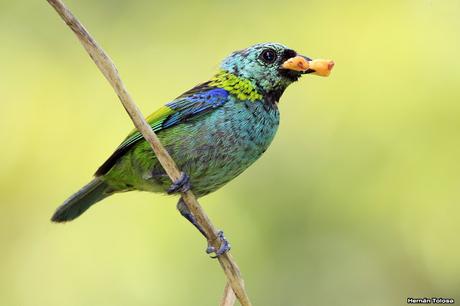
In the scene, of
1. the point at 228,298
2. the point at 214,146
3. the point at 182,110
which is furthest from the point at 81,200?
the point at 228,298

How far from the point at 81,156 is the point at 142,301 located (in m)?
1.18

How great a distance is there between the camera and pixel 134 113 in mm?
2721

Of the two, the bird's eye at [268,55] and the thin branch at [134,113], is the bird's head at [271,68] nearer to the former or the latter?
the bird's eye at [268,55]

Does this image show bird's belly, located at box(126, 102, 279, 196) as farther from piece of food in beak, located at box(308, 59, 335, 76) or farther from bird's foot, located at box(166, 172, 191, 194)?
piece of food in beak, located at box(308, 59, 335, 76)

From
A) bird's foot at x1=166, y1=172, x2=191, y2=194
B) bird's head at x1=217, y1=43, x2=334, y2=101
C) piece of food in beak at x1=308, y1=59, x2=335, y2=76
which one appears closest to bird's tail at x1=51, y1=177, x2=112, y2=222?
bird's foot at x1=166, y1=172, x2=191, y2=194

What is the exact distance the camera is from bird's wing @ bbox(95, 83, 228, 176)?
13.5 feet

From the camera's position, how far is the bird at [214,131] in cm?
399

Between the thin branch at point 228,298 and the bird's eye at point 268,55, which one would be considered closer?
the thin branch at point 228,298

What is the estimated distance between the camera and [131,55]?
5.88 m

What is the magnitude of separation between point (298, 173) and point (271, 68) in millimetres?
1386

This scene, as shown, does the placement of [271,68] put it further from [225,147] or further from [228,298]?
[228,298]

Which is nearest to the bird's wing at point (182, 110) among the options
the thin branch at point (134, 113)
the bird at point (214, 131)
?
the bird at point (214, 131)

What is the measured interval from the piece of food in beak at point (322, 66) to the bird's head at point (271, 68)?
0.17 metres

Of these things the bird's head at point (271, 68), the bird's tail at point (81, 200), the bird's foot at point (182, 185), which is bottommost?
the bird's foot at point (182, 185)
